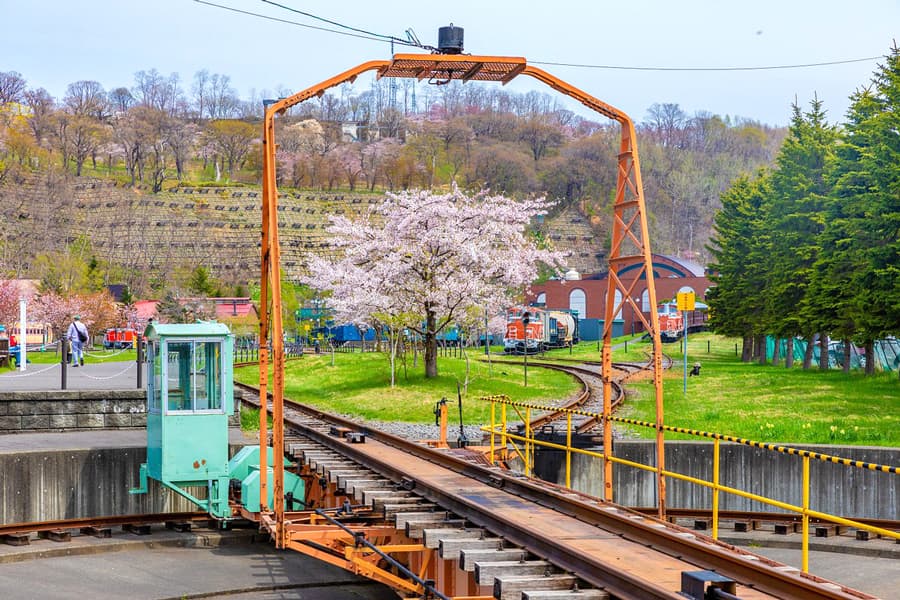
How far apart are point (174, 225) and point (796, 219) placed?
309ft

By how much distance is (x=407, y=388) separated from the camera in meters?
35.3

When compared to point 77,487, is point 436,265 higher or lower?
higher

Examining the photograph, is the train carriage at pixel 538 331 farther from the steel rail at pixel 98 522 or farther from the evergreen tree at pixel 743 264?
the steel rail at pixel 98 522

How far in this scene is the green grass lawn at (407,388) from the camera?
31.6 m

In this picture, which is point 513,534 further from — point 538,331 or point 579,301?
point 579,301

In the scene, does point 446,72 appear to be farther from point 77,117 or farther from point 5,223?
point 77,117

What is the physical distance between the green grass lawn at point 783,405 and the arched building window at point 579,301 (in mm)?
55889

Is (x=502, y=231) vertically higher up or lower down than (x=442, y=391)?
higher up

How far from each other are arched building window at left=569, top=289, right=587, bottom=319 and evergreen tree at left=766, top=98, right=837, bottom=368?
5539 centimetres

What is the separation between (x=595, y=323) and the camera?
8962 cm

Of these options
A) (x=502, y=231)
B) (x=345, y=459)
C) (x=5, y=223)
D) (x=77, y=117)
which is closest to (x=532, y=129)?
(x=77, y=117)

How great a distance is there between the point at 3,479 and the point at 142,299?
86.0 meters

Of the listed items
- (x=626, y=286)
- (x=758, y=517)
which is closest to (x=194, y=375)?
(x=758, y=517)

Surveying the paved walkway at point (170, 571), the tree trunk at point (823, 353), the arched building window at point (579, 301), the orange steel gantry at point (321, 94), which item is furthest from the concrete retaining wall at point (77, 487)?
the arched building window at point (579, 301)
